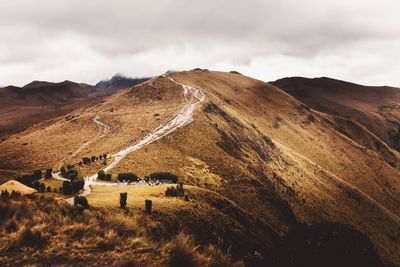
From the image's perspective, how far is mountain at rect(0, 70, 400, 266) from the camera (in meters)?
40.9

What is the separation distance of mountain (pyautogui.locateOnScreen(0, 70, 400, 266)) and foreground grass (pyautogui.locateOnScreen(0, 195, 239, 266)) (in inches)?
34.0

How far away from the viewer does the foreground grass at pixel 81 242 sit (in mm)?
13117

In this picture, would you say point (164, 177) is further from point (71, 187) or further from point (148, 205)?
point (148, 205)

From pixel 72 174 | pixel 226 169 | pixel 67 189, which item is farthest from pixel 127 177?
pixel 226 169

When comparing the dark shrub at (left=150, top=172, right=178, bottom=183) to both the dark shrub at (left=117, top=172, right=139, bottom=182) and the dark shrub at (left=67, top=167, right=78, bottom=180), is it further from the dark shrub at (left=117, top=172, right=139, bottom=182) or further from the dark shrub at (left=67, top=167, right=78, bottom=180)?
the dark shrub at (left=67, top=167, right=78, bottom=180)

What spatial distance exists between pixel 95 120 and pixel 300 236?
66928 millimetres

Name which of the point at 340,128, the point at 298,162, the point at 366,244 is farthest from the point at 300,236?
the point at 340,128

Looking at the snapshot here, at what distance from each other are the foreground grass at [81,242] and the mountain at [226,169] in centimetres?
86

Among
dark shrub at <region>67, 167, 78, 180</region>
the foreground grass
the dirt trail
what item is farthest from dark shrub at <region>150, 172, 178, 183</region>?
the foreground grass

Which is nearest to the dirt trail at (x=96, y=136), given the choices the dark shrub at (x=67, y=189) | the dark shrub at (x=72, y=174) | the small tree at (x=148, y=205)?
the dark shrub at (x=72, y=174)

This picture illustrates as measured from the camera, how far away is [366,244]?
72.0 m

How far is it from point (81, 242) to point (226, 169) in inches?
2353

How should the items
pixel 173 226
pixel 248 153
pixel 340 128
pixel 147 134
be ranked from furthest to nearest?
1. pixel 340 128
2. pixel 248 153
3. pixel 147 134
4. pixel 173 226

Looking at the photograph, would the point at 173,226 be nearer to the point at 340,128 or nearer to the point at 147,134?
the point at 147,134
